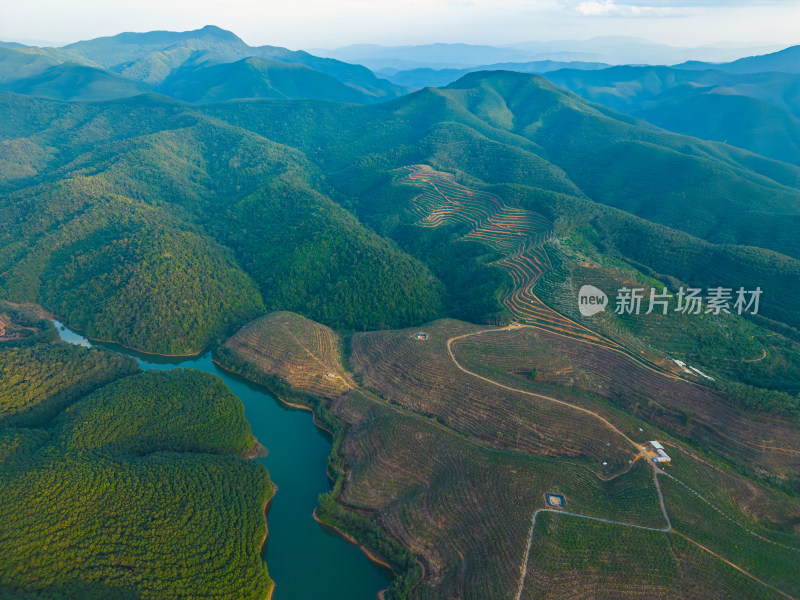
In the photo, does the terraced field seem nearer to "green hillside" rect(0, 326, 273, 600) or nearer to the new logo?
the new logo

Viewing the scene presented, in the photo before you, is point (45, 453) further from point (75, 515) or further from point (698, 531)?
point (698, 531)

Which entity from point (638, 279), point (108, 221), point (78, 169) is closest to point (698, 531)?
point (638, 279)

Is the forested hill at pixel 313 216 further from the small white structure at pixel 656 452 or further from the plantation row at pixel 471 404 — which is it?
the small white structure at pixel 656 452

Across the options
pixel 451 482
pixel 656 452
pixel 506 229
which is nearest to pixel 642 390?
pixel 656 452

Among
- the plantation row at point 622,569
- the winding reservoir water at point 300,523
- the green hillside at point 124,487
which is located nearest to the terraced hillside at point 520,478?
the plantation row at point 622,569

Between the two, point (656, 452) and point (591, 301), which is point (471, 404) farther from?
point (591, 301)
